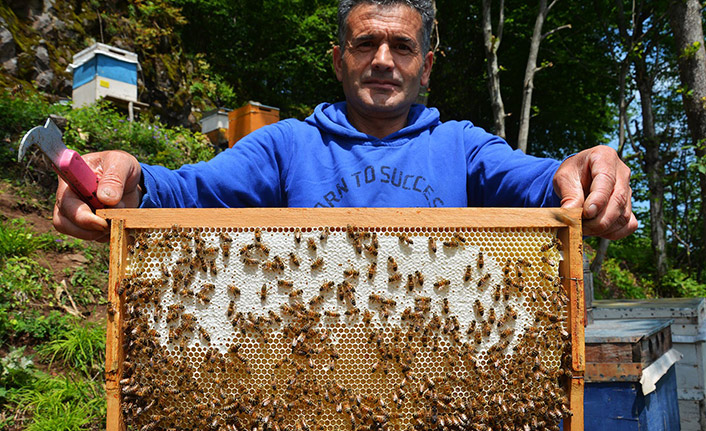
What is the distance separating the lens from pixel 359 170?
7.78 feet

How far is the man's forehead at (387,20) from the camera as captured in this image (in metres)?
2.43

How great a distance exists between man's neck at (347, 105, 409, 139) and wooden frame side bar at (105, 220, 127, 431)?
135 cm

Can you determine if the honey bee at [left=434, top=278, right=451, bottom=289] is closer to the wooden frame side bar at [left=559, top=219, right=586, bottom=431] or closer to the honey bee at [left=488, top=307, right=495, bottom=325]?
the honey bee at [left=488, top=307, right=495, bottom=325]

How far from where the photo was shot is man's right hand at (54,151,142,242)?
67.4 inches

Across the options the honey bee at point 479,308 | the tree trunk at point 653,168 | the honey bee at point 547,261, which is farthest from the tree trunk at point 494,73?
the honey bee at point 479,308

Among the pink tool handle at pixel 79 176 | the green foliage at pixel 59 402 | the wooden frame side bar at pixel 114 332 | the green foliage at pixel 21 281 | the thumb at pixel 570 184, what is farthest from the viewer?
the green foliage at pixel 21 281

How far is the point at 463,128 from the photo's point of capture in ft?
8.49

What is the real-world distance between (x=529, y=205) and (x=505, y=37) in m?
19.1

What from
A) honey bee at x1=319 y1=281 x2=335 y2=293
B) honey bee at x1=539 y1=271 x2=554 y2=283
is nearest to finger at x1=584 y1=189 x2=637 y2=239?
honey bee at x1=539 y1=271 x2=554 y2=283

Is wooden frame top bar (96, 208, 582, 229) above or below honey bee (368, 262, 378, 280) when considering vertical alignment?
above

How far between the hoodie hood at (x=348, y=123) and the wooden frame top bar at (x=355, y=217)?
85 centimetres

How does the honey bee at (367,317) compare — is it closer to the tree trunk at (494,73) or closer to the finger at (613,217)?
the finger at (613,217)

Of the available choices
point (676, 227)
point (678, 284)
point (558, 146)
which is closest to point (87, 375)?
point (678, 284)

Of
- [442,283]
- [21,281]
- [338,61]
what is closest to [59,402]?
[21,281]
